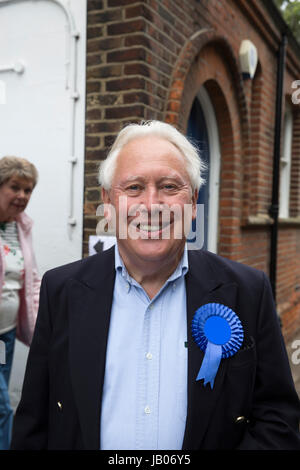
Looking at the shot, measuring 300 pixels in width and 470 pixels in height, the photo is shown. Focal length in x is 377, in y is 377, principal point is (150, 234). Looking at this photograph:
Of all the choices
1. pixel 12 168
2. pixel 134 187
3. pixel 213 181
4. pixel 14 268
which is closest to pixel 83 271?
pixel 134 187

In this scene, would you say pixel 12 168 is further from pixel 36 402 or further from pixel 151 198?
pixel 36 402

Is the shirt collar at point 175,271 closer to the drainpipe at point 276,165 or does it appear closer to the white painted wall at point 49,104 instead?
the white painted wall at point 49,104

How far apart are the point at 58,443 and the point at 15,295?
1.22 metres

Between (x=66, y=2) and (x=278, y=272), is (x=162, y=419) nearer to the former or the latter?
(x=66, y=2)

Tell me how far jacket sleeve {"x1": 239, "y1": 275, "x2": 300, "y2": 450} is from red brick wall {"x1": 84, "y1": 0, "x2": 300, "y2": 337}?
182 centimetres

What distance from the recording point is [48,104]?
115 inches

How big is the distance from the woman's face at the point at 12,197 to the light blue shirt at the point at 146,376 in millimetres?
1256

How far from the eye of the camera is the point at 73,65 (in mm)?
2848

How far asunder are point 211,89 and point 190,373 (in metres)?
3.51

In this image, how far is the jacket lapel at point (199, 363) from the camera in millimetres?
1183

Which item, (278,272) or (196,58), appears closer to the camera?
(196,58)

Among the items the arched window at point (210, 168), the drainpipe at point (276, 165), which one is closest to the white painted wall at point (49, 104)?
the arched window at point (210, 168)

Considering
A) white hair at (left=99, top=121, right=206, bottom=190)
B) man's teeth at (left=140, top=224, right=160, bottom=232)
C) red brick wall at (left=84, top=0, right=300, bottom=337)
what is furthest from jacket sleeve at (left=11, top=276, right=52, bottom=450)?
red brick wall at (left=84, top=0, right=300, bottom=337)

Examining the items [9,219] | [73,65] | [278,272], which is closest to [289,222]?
[278,272]
